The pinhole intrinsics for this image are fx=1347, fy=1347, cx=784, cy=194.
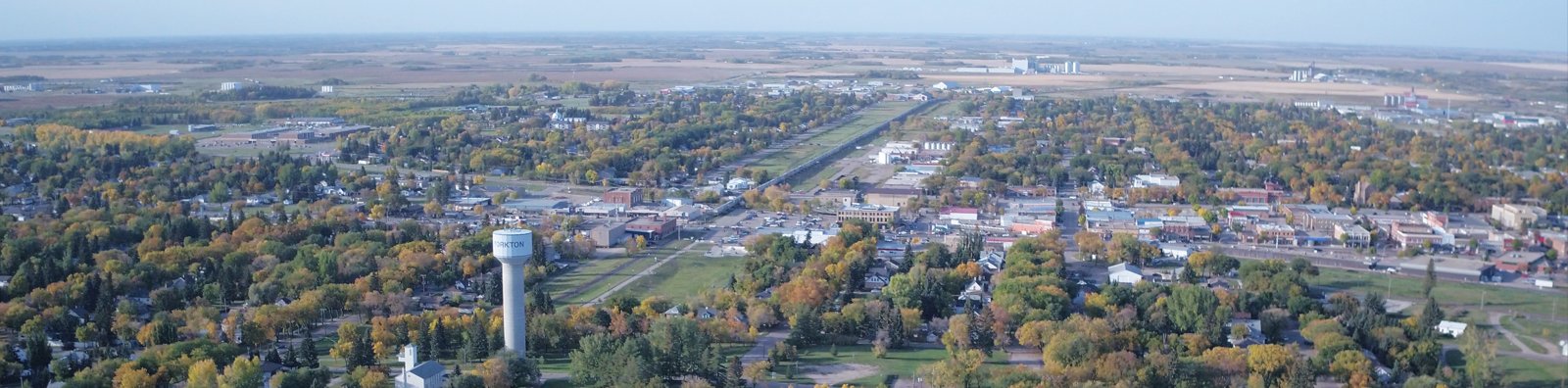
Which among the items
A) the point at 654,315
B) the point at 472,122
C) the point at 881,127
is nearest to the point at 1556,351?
the point at 654,315

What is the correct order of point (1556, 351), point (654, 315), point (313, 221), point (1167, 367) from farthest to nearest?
point (313, 221) < point (654, 315) < point (1167, 367) < point (1556, 351)

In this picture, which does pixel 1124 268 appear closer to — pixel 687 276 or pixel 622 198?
pixel 687 276

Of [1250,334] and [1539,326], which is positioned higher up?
[1539,326]

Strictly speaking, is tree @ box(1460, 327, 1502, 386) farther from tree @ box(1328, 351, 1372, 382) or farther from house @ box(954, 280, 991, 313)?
house @ box(954, 280, 991, 313)

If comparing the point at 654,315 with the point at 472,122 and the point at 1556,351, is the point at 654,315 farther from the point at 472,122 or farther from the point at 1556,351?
the point at 472,122

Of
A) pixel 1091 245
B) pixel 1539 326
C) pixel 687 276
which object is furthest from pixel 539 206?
pixel 1539 326

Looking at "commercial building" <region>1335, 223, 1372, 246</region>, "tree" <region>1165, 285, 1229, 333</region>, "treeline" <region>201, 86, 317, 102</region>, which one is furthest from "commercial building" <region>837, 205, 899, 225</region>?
"treeline" <region>201, 86, 317, 102</region>
